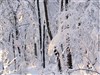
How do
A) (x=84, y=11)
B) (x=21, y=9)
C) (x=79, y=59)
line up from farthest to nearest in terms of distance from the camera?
(x=21, y=9) < (x=79, y=59) < (x=84, y=11)

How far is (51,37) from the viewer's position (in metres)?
11.8

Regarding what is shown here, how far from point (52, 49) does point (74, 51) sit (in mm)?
1068

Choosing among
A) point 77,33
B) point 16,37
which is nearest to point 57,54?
point 77,33

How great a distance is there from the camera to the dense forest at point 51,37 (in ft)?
31.5

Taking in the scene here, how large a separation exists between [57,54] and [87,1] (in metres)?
2.47

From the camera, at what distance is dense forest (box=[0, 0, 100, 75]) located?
378 inches

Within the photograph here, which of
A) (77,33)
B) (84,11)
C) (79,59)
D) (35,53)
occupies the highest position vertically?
(84,11)

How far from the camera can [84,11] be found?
977 cm

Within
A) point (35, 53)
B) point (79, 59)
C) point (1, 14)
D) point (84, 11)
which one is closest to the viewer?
point (84, 11)

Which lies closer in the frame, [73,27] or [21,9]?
[73,27]

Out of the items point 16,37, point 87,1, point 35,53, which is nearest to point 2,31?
point 16,37

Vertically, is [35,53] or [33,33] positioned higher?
[33,33]

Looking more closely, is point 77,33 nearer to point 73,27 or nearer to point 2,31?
point 73,27

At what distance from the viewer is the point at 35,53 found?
2238cm
